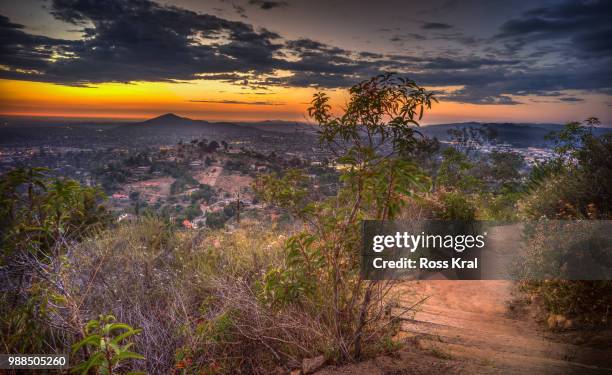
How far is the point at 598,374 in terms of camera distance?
294 centimetres

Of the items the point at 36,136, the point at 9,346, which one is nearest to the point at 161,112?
the point at 36,136

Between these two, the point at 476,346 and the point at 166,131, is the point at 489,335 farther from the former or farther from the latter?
the point at 166,131

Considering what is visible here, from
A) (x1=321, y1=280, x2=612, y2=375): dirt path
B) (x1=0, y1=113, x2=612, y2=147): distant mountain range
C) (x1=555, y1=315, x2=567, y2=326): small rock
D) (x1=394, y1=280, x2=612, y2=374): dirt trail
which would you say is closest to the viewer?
(x1=321, y1=280, x2=612, y2=375): dirt path

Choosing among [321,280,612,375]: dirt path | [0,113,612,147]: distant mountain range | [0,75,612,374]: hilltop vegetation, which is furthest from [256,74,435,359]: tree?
[0,113,612,147]: distant mountain range

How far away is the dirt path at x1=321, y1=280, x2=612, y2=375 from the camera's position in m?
2.99

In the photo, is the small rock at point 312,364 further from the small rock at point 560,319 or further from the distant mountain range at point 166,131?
the distant mountain range at point 166,131

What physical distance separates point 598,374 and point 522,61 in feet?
34.0

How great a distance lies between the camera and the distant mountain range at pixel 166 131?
958 centimetres

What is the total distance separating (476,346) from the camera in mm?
3646

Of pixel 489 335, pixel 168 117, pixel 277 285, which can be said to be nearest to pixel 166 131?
pixel 168 117

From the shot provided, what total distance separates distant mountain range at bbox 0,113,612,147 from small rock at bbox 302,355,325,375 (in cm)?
678

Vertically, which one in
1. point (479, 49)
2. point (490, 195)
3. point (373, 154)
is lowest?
point (490, 195)

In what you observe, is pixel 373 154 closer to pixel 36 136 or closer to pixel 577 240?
pixel 577 240

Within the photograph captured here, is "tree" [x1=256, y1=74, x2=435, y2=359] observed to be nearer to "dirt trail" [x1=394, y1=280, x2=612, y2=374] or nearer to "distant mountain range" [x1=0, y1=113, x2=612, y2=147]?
"dirt trail" [x1=394, y1=280, x2=612, y2=374]
